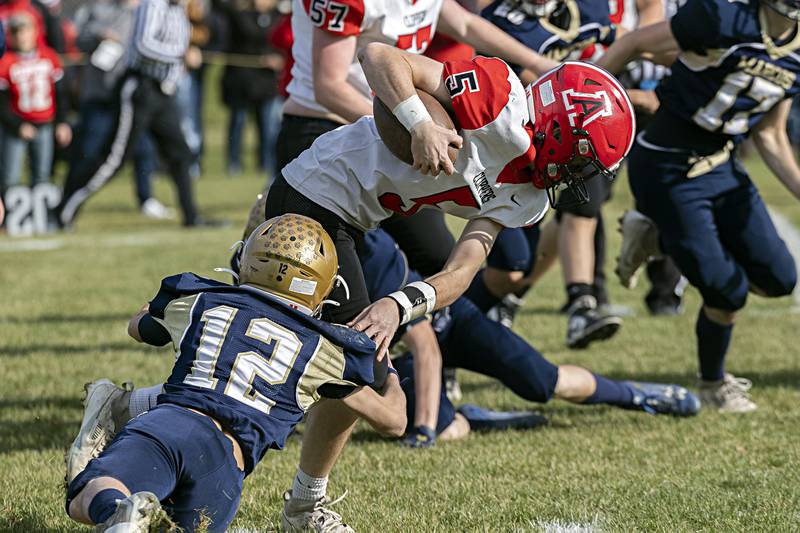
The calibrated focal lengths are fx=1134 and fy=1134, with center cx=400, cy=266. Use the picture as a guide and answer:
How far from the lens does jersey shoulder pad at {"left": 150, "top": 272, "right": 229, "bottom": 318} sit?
2902 millimetres

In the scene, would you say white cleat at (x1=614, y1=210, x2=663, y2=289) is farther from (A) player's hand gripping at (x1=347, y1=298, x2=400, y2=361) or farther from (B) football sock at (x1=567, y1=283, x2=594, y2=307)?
(A) player's hand gripping at (x1=347, y1=298, x2=400, y2=361)

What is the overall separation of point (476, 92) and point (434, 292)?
1.91ft

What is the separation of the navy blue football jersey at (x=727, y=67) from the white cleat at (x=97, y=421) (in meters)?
2.48

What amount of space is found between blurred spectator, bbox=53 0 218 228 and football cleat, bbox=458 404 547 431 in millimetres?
5957

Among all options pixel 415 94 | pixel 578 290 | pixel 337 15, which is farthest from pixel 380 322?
pixel 578 290

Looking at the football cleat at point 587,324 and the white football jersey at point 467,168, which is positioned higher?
the white football jersey at point 467,168

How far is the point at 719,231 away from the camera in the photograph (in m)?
4.62

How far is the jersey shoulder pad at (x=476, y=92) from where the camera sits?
3.12 m

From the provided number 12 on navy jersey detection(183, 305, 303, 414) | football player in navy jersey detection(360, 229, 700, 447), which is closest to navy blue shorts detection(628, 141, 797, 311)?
football player in navy jersey detection(360, 229, 700, 447)

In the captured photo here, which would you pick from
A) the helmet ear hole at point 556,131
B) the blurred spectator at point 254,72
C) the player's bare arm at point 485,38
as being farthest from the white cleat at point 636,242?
the blurred spectator at point 254,72

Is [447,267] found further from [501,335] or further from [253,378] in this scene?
[501,335]

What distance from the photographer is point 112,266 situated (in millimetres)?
8609

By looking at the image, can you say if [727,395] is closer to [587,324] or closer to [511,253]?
[587,324]

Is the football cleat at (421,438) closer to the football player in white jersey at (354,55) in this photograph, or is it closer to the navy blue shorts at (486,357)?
the navy blue shorts at (486,357)
